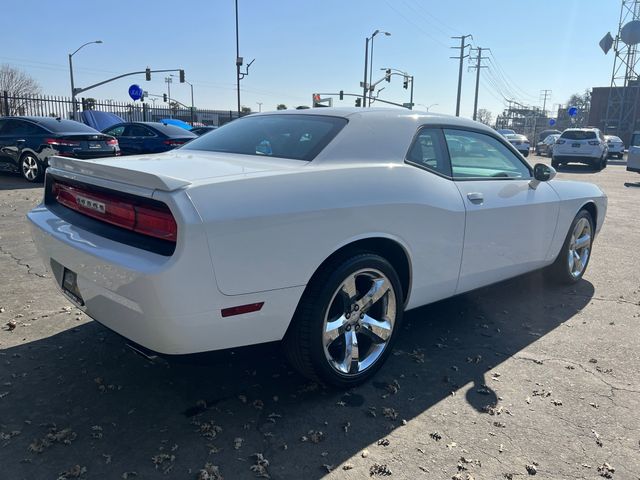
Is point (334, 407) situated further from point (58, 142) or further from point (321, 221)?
point (58, 142)

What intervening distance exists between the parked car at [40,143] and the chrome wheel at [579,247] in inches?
373

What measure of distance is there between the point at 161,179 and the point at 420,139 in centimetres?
175

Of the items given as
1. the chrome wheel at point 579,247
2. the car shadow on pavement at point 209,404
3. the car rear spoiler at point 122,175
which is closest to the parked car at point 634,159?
the chrome wheel at point 579,247

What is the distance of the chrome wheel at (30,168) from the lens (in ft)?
36.1

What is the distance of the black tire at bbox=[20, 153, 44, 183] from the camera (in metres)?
11.0

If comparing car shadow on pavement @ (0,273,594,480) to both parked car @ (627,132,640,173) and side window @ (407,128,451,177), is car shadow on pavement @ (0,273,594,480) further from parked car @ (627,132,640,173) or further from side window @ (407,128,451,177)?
parked car @ (627,132,640,173)

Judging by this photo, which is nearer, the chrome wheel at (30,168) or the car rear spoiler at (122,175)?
the car rear spoiler at (122,175)

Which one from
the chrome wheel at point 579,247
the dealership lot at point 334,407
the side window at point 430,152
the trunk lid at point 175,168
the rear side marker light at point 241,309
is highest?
the side window at point 430,152

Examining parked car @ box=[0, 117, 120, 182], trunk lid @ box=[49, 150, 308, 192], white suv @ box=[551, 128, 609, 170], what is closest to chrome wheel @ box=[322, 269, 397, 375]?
trunk lid @ box=[49, 150, 308, 192]

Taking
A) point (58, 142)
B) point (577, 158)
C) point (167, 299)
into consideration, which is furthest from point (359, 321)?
point (577, 158)

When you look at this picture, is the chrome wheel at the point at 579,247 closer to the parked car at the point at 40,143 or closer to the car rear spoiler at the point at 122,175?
the car rear spoiler at the point at 122,175

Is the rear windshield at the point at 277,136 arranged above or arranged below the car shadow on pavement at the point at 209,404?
above

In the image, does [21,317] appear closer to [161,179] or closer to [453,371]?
[161,179]

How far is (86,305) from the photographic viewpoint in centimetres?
264
